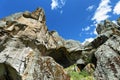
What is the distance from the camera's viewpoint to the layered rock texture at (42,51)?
82.0 ft

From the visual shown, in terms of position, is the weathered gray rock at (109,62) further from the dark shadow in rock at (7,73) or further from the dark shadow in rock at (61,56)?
the dark shadow in rock at (61,56)

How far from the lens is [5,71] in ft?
82.5

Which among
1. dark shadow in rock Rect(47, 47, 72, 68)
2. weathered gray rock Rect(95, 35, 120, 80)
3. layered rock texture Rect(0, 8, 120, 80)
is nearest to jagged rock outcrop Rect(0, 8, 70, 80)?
layered rock texture Rect(0, 8, 120, 80)

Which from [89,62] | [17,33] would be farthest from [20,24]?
[89,62]

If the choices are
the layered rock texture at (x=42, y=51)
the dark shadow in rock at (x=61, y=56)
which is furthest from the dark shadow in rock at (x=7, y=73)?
the dark shadow in rock at (x=61, y=56)

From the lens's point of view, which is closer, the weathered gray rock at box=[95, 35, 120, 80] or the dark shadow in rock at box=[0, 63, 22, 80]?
the dark shadow in rock at box=[0, 63, 22, 80]

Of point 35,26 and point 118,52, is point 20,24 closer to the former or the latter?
point 35,26

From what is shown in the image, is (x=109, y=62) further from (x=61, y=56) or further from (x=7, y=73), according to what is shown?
(x=61, y=56)

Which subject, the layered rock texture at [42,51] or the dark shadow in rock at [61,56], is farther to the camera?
the dark shadow in rock at [61,56]

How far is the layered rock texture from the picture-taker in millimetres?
25000

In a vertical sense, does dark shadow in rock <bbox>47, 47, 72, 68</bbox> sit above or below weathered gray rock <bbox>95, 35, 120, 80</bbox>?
above

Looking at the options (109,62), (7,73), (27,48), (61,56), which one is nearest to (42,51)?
(61,56)

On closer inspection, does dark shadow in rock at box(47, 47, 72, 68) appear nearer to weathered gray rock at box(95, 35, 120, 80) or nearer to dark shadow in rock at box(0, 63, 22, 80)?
weathered gray rock at box(95, 35, 120, 80)

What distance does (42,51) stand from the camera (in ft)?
121
